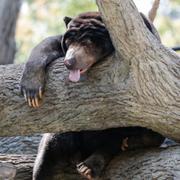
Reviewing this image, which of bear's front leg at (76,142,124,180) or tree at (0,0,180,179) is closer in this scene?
tree at (0,0,180,179)

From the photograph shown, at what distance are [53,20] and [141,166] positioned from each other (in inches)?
583

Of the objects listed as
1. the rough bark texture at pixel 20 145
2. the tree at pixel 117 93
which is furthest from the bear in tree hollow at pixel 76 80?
the rough bark texture at pixel 20 145

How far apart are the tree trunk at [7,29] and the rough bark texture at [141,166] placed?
4245 millimetres

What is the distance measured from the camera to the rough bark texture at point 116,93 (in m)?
3.96

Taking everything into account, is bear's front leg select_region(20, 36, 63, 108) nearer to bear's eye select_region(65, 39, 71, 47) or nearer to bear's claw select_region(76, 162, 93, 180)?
bear's eye select_region(65, 39, 71, 47)

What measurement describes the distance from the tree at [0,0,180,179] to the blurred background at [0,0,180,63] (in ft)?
35.5

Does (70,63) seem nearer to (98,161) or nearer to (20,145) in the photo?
(98,161)

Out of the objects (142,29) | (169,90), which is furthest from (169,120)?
(142,29)

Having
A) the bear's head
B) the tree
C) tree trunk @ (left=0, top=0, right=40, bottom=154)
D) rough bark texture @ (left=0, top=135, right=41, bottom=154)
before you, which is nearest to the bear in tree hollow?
the bear's head

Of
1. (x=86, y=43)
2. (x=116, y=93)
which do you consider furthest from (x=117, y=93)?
(x=86, y=43)

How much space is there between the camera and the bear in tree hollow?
13.9 ft

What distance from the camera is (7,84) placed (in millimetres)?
4363

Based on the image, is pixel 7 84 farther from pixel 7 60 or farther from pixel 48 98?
pixel 7 60

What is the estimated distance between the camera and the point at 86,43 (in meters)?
4.32
